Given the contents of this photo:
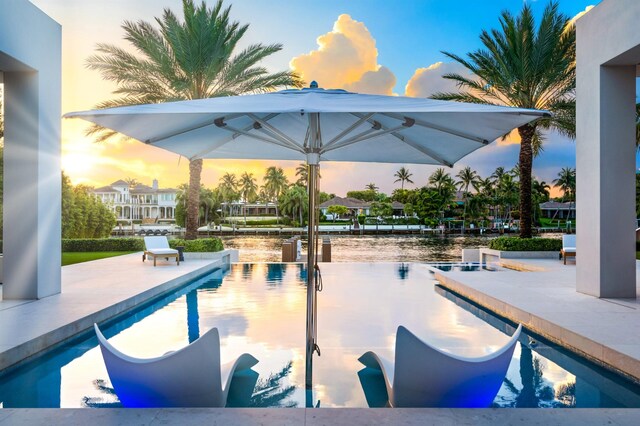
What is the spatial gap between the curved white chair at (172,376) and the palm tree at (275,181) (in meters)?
85.5

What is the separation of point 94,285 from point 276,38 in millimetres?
12117

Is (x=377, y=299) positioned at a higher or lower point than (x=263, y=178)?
lower

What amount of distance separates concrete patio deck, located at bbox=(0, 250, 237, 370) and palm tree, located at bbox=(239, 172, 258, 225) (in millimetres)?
83226

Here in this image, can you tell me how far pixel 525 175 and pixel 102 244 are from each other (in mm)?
18170

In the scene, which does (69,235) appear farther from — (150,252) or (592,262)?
(592,262)

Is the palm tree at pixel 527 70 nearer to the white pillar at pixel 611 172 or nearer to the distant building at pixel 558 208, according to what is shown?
the white pillar at pixel 611 172

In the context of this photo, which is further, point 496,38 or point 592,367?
point 496,38

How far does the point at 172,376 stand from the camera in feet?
10.0

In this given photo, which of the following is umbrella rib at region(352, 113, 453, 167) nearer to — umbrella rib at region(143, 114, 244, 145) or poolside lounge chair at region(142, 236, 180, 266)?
umbrella rib at region(143, 114, 244, 145)

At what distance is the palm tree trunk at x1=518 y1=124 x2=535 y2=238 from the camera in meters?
16.9

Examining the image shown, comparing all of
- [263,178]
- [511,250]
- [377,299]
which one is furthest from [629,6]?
[263,178]

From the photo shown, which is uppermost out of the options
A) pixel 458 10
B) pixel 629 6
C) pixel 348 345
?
pixel 458 10

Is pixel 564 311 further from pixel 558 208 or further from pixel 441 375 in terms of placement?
pixel 558 208

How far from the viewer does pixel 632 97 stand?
7.84m
